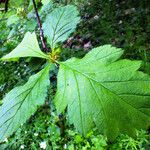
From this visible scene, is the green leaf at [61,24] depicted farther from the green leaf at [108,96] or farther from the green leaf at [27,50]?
the green leaf at [108,96]

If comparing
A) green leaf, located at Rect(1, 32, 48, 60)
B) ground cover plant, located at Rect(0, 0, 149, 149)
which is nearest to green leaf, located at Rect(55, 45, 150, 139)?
ground cover plant, located at Rect(0, 0, 149, 149)

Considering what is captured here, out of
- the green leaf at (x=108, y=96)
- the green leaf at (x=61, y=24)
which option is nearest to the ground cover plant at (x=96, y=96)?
the green leaf at (x=108, y=96)

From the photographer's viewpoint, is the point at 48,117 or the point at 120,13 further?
the point at 120,13

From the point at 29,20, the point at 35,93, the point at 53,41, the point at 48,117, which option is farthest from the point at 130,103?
the point at 48,117

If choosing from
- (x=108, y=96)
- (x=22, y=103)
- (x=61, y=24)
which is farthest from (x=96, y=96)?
(x=61, y=24)

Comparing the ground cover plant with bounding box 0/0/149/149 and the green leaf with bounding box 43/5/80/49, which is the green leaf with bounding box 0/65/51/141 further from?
the green leaf with bounding box 43/5/80/49

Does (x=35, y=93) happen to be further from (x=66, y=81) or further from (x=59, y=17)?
(x=59, y=17)
